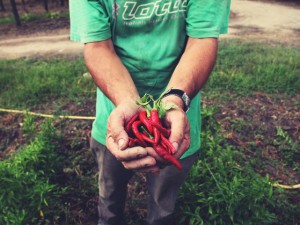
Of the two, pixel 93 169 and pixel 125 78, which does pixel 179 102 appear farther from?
pixel 93 169

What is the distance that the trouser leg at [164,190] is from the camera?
2193 millimetres

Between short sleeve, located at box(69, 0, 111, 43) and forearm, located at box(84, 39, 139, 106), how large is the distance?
0.15ft

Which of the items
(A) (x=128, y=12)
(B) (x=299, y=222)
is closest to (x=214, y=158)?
(B) (x=299, y=222)

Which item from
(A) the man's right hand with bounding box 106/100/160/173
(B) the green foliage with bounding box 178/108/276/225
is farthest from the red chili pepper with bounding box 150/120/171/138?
(B) the green foliage with bounding box 178/108/276/225

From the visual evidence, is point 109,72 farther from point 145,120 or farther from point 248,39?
point 248,39

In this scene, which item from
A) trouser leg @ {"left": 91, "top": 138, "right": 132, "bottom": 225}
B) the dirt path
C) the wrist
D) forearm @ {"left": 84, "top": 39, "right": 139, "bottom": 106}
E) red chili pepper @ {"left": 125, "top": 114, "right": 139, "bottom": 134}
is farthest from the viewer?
the dirt path

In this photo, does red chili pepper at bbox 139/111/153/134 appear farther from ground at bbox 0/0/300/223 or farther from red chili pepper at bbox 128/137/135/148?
ground at bbox 0/0/300/223

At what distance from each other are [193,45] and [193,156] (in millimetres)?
776

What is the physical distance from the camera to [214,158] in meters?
3.11

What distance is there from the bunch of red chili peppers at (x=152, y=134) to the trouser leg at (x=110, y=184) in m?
0.73

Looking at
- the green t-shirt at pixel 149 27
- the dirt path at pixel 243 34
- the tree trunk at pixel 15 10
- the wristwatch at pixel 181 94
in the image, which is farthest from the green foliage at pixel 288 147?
the tree trunk at pixel 15 10

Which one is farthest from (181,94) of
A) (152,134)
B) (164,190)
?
(164,190)

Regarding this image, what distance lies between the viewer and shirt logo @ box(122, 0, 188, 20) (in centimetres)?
184

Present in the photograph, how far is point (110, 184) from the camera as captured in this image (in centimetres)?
243
